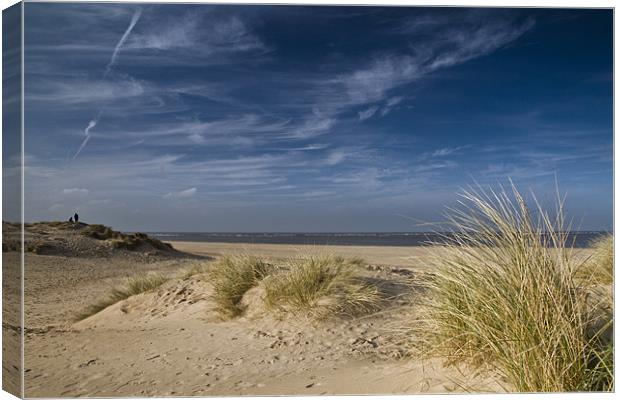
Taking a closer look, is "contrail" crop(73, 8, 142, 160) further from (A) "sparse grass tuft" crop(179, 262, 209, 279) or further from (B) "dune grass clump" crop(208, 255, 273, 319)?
(A) "sparse grass tuft" crop(179, 262, 209, 279)

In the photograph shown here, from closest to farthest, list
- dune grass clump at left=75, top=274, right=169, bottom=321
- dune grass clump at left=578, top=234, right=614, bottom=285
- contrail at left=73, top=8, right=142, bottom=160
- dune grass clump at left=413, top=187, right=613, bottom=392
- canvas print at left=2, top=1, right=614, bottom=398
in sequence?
dune grass clump at left=413, top=187, right=613, bottom=392 < canvas print at left=2, top=1, right=614, bottom=398 < contrail at left=73, top=8, right=142, bottom=160 < dune grass clump at left=578, top=234, right=614, bottom=285 < dune grass clump at left=75, top=274, right=169, bottom=321

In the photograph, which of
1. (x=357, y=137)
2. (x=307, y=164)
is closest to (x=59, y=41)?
(x=307, y=164)

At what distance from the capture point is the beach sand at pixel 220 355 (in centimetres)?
289

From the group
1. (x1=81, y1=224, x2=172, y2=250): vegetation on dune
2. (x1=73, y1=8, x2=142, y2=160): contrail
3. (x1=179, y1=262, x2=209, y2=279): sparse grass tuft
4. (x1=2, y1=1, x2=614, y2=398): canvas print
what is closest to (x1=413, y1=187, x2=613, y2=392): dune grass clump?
(x1=2, y1=1, x2=614, y2=398): canvas print

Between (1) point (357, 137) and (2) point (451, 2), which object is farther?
(1) point (357, 137)

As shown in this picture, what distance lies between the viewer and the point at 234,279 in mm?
4797

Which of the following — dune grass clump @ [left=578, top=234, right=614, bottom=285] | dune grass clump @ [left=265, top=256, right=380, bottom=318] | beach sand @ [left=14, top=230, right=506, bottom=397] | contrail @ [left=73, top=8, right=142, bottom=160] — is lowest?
beach sand @ [left=14, top=230, right=506, bottom=397]

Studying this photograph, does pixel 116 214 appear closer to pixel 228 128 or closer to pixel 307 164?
pixel 228 128

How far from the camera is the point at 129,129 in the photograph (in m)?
4.90

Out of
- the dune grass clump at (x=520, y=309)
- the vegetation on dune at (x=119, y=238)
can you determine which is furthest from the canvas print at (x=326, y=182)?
the vegetation on dune at (x=119, y=238)

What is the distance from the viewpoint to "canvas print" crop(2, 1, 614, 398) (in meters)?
2.61

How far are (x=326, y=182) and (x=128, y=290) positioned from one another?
2.56 metres

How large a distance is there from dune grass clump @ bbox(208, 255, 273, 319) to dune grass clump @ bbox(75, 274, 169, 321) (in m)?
1.10

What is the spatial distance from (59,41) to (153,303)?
2.88 m
